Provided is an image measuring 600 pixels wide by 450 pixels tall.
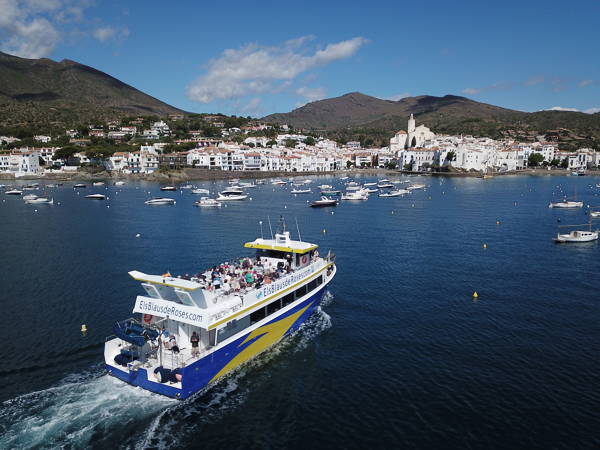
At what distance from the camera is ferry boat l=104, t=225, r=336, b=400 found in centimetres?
1666

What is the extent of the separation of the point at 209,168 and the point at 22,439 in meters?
144

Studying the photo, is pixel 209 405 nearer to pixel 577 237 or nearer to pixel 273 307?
pixel 273 307

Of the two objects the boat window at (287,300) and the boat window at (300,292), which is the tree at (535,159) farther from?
the boat window at (287,300)

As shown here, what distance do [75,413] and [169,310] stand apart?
4994mm

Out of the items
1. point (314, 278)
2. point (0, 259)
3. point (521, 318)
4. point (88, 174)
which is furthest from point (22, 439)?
point (88, 174)

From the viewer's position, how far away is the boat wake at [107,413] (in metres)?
14.6

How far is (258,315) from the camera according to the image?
66.5 feet

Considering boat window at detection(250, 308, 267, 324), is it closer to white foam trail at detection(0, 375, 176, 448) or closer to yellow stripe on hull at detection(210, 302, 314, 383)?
yellow stripe on hull at detection(210, 302, 314, 383)

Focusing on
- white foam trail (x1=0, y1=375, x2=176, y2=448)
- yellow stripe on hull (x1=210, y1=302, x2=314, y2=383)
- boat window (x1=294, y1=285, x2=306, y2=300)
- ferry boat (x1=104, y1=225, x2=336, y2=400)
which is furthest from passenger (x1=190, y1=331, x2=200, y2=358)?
boat window (x1=294, y1=285, x2=306, y2=300)

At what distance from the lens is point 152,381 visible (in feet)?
53.8

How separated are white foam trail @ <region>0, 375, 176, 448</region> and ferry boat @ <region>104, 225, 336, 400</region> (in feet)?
2.24

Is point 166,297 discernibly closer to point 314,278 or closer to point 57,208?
point 314,278

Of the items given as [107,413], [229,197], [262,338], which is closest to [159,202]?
[229,197]

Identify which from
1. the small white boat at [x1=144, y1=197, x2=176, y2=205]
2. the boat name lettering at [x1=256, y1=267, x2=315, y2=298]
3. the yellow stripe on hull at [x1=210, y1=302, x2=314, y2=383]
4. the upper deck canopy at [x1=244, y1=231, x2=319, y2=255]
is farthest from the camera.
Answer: the small white boat at [x1=144, y1=197, x2=176, y2=205]
